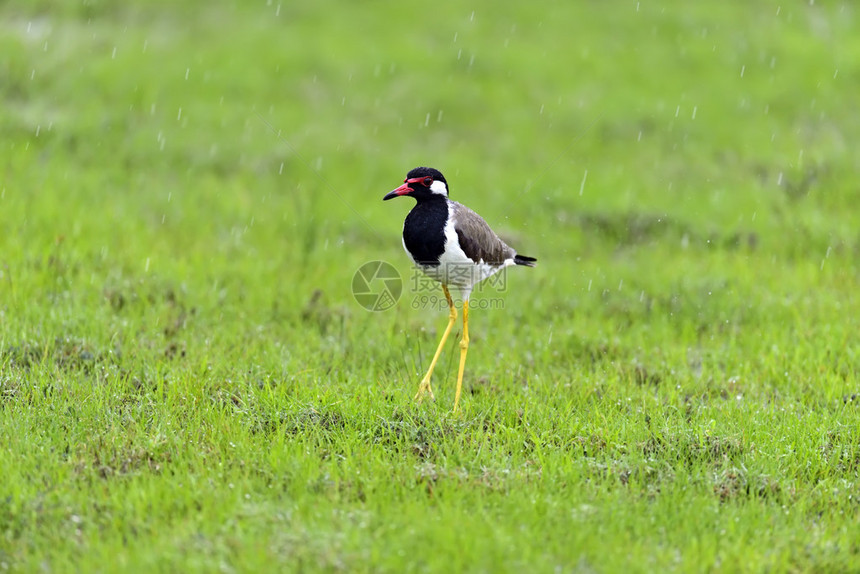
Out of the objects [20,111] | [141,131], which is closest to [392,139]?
[141,131]

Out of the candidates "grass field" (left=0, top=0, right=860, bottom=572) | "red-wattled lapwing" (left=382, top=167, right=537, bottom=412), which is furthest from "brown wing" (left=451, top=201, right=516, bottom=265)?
"grass field" (left=0, top=0, right=860, bottom=572)

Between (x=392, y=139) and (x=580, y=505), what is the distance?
9705 mm

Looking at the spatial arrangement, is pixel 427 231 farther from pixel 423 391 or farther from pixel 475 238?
pixel 423 391

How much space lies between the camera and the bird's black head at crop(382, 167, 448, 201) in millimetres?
6688

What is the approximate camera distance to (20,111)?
12.6 m

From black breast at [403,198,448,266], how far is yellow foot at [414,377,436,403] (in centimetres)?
100

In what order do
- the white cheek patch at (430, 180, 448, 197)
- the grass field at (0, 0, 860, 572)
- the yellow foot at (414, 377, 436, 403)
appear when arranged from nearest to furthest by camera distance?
the grass field at (0, 0, 860, 572), the yellow foot at (414, 377, 436, 403), the white cheek patch at (430, 180, 448, 197)

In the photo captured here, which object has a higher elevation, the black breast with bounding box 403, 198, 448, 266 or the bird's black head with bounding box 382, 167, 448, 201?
the bird's black head with bounding box 382, 167, 448, 201

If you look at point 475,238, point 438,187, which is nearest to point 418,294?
point 475,238

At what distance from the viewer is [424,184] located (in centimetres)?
674

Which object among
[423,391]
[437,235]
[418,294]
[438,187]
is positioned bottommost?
[423,391]

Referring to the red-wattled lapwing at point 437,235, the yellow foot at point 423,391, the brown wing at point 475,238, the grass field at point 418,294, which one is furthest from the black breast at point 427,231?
the grass field at point 418,294

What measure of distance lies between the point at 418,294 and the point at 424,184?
332 centimetres

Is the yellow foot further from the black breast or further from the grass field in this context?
the black breast
